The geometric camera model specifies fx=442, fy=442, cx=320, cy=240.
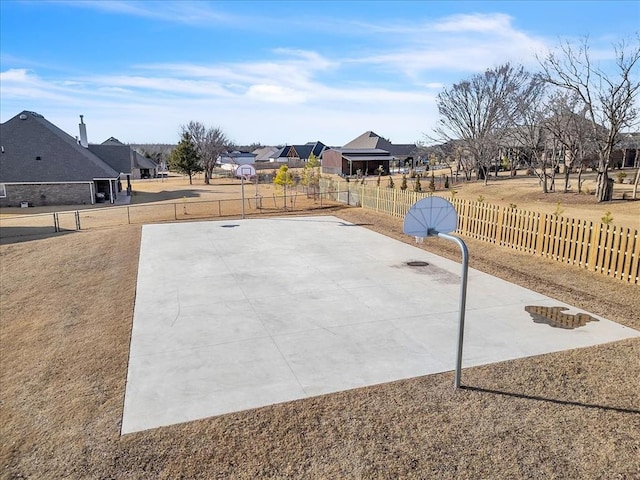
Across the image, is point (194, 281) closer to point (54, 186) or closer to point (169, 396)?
point (169, 396)

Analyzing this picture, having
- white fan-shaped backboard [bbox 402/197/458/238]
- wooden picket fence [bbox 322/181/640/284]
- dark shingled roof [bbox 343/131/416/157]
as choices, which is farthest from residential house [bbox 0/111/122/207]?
dark shingled roof [bbox 343/131/416/157]

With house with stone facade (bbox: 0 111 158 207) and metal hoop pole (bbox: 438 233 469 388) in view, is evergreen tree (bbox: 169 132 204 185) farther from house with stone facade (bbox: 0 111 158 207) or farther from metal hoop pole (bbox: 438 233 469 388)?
metal hoop pole (bbox: 438 233 469 388)

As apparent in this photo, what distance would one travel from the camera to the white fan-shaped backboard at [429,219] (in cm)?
632

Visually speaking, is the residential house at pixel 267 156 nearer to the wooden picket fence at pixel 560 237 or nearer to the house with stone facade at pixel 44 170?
the house with stone facade at pixel 44 170

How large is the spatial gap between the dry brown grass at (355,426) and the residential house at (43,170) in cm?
3311

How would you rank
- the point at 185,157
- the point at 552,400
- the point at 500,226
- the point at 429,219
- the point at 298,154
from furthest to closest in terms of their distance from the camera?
the point at 298,154 → the point at 185,157 → the point at 500,226 → the point at 429,219 → the point at 552,400

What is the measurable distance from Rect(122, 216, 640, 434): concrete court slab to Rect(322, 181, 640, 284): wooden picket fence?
282 cm

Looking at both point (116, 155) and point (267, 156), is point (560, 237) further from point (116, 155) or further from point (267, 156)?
point (267, 156)

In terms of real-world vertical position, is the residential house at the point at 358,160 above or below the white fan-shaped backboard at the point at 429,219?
above

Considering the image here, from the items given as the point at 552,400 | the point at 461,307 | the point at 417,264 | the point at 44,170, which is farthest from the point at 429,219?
the point at 44,170

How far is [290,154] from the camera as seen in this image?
10462cm

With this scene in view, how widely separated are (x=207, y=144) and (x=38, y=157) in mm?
28206

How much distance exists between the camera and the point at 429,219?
21.0 ft

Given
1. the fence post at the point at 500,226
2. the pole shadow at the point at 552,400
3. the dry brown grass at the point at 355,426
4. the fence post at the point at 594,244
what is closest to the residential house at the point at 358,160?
the fence post at the point at 500,226
